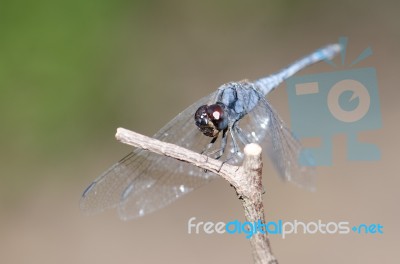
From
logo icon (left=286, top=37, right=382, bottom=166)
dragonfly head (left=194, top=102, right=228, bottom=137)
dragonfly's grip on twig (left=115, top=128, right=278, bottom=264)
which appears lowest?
dragonfly's grip on twig (left=115, top=128, right=278, bottom=264)

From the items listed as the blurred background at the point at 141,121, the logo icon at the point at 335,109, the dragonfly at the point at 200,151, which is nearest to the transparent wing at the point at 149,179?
the dragonfly at the point at 200,151

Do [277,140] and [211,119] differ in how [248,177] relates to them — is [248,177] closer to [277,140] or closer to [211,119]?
[211,119]

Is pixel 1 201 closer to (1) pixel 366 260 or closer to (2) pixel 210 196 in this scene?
(2) pixel 210 196

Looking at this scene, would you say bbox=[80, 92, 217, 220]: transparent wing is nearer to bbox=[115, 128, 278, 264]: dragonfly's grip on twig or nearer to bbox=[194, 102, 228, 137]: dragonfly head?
bbox=[194, 102, 228, 137]: dragonfly head

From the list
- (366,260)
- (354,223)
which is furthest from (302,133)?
(366,260)

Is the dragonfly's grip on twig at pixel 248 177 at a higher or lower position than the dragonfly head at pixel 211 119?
lower

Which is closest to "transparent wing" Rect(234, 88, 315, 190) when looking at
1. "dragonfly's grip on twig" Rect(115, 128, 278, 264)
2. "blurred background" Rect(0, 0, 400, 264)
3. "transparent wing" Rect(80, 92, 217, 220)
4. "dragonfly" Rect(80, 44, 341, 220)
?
"dragonfly" Rect(80, 44, 341, 220)

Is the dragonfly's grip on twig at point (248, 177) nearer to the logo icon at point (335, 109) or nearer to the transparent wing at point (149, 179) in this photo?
the transparent wing at point (149, 179)
